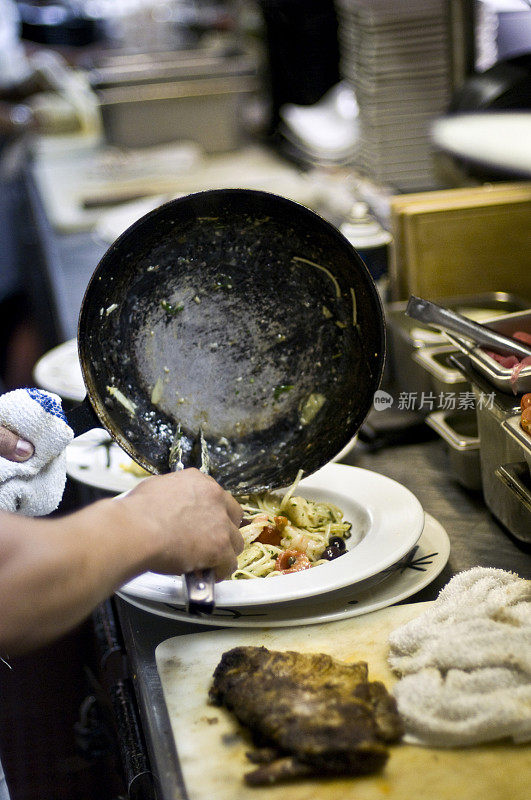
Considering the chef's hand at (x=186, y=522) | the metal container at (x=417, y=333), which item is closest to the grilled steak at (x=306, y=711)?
the chef's hand at (x=186, y=522)

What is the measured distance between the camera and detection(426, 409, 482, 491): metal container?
1.40 meters

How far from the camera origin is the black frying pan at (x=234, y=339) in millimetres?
1210

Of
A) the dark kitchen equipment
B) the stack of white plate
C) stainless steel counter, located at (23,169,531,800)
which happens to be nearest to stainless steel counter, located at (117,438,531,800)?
stainless steel counter, located at (23,169,531,800)

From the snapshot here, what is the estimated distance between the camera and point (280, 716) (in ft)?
2.77

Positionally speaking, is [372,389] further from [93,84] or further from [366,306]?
[93,84]

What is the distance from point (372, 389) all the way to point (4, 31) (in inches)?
328

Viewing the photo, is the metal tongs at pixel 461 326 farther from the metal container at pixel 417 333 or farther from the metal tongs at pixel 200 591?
the metal tongs at pixel 200 591

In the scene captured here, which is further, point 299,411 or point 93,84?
point 93,84

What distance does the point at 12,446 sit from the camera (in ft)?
3.65

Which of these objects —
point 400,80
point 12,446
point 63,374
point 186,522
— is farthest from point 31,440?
point 400,80

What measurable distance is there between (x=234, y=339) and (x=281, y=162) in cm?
279

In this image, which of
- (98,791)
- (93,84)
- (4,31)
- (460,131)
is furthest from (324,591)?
(4,31)

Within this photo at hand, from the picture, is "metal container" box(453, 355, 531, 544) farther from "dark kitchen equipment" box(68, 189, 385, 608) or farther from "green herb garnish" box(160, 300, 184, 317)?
"green herb garnish" box(160, 300, 184, 317)

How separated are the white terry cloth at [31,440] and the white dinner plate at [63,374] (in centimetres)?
63
